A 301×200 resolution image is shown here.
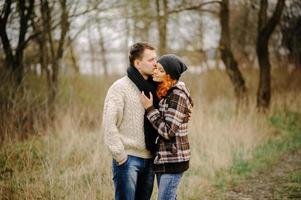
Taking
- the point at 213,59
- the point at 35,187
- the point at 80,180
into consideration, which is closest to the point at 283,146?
the point at 80,180

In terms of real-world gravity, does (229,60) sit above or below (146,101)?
above

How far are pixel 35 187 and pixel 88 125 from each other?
4.11m

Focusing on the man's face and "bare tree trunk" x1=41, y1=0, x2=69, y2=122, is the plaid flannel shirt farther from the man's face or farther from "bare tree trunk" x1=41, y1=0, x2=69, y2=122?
"bare tree trunk" x1=41, y1=0, x2=69, y2=122

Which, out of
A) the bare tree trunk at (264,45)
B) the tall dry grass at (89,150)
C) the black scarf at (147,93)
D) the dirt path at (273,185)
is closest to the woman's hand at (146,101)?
the black scarf at (147,93)

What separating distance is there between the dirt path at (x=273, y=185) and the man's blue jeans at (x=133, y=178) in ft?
8.18

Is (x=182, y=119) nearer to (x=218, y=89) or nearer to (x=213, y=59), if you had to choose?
(x=218, y=89)

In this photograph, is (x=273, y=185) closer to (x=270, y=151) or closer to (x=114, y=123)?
(x=270, y=151)

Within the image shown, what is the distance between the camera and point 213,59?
18625 mm

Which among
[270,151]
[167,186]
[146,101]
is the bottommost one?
[270,151]

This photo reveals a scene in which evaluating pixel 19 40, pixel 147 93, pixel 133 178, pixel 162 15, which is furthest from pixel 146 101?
pixel 162 15

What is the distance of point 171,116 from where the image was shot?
13.0ft

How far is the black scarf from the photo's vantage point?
4.12 m

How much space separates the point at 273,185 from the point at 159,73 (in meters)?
3.79

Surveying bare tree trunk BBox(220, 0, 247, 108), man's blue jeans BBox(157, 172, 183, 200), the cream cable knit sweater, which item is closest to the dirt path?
man's blue jeans BBox(157, 172, 183, 200)
